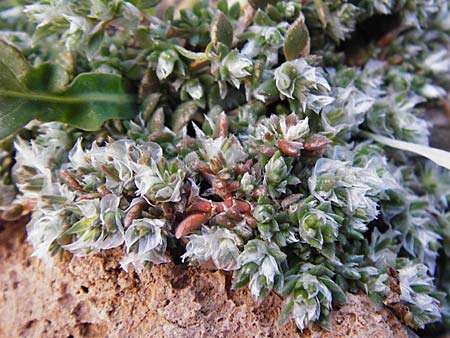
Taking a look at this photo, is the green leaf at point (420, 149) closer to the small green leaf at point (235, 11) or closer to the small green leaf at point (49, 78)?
the small green leaf at point (235, 11)

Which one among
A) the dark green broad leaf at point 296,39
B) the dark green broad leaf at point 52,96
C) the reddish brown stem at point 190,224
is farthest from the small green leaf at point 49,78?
the dark green broad leaf at point 296,39

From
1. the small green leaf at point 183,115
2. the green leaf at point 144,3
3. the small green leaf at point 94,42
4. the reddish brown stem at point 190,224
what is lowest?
the reddish brown stem at point 190,224

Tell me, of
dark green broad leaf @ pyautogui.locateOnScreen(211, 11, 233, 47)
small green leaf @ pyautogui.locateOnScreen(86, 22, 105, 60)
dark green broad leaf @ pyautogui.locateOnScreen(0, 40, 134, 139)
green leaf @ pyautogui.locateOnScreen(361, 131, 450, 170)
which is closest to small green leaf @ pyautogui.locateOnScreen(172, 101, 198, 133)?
dark green broad leaf @ pyautogui.locateOnScreen(0, 40, 134, 139)

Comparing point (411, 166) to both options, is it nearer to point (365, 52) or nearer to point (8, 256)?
point (365, 52)

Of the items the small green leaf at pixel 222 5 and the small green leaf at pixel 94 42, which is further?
the small green leaf at pixel 222 5

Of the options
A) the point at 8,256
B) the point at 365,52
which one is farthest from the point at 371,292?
the point at 8,256

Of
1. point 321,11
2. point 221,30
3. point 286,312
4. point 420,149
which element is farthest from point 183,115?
point 420,149

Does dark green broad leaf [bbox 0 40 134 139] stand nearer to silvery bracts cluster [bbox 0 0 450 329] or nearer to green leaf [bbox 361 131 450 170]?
silvery bracts cluster [bbox 0 0 450 329]
